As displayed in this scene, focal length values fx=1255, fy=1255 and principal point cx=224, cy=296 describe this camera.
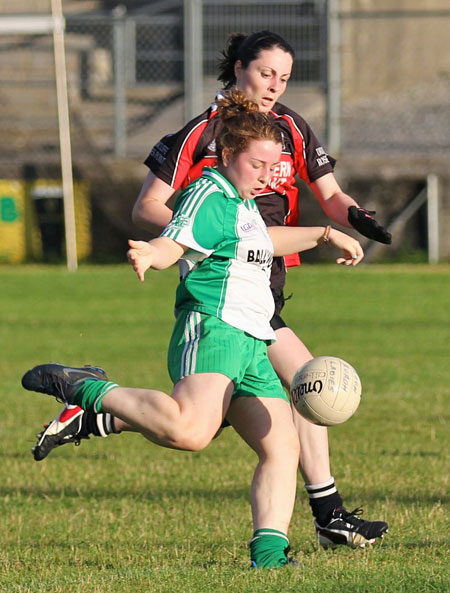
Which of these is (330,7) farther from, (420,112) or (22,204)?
(22,204)

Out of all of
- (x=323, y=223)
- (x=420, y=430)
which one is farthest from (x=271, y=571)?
(x=323, y=223)

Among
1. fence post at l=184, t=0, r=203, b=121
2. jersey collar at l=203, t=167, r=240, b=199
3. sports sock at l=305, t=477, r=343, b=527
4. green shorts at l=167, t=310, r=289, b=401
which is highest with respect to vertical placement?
fence post at l=184, t=0, r=203, b=121

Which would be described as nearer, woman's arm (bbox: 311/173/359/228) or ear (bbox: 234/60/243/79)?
ear (bbox: 234/60/243/79)

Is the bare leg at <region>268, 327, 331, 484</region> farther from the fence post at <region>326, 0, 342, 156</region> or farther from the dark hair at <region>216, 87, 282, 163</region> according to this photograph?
the fence post at <region>326, 0, 342, 156</region>

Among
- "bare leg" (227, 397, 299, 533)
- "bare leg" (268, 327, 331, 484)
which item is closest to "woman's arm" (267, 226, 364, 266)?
"bare leg" (268, 327, 331, 484)

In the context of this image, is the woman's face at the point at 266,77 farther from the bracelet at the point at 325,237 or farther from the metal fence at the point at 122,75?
the metal fence at the point at 122,75

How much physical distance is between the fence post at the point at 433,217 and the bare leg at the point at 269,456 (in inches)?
782

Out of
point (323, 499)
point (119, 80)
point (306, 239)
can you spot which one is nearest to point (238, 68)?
point (306, 239)

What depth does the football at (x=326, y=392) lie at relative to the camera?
16.9ft

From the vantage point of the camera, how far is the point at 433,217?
80.2 feet

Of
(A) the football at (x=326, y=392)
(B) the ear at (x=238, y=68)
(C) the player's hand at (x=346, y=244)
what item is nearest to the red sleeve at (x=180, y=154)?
(B) the ear at (x=238, y=68)

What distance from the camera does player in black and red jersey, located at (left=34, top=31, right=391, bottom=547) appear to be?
218 inches

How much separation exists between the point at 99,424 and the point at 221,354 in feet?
4.01

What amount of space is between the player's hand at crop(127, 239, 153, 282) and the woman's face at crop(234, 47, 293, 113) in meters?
1.19
